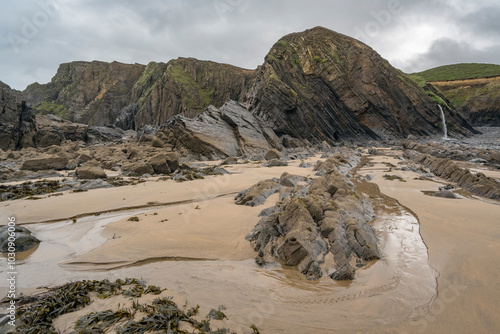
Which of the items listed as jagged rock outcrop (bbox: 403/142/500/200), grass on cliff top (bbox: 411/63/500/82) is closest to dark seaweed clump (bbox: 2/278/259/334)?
jagged rock outcrop (bbox: 403/142/500/200)

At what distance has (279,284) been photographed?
3.74 m

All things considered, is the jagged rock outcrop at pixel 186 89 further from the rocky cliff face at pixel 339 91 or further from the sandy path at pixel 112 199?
the sandy path at pixel 112 199

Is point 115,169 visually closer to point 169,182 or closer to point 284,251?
point 169,182

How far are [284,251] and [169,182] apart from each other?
9081 mm

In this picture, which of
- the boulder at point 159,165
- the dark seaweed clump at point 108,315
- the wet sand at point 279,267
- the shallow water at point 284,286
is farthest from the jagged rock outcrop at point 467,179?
the boulder at point 159,165

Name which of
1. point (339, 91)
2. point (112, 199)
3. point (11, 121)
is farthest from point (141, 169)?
point (339, 91)

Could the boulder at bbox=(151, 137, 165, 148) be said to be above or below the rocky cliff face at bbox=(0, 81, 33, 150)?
below

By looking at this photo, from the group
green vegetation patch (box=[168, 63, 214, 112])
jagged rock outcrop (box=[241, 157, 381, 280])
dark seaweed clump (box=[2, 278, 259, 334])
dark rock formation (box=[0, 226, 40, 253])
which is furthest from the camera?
green vegetation patch (box=[168, 63, 214, 112])

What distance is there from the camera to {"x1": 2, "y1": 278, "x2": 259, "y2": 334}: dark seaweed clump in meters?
2.44

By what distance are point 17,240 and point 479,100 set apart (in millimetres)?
89887

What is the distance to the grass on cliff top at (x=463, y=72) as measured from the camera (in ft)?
263

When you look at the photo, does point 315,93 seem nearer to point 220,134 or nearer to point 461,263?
point 220,134

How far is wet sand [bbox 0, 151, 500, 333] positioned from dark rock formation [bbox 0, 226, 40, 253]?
0.75 ft

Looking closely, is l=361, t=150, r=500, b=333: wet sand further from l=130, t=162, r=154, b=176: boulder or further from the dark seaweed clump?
l=130, t=162, r=154, b=176: boulder
